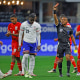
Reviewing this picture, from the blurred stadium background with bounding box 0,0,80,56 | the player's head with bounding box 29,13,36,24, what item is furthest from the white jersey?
the blurred stadium background with bounding box 0,0,80,56

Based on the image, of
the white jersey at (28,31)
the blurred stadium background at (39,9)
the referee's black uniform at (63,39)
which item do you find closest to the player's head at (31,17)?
the white jersey at (28,31)

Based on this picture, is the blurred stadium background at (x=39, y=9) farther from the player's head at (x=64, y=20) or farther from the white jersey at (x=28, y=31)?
the player's head at (x=64, y=20)

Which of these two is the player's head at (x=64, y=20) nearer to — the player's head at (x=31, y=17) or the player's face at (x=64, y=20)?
the player's face at (x=64, y=20)

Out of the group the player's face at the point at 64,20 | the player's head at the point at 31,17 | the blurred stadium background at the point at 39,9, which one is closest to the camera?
the player's head at the point at 31,17

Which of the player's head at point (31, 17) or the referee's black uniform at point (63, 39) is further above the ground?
the player's head at point (31, 17)

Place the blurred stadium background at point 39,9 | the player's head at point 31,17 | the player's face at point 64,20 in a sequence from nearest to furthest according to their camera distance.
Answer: the player's head at point 31,17
the player's face at point 64,20
the blurred stadium background at point 39,9

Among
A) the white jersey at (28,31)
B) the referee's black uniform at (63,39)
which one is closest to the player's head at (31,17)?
the white jersey at (28,31)

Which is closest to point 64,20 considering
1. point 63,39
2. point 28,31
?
point 63,39

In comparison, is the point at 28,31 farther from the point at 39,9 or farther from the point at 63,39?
the point at 39,9

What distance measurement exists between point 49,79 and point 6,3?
20.0 metres

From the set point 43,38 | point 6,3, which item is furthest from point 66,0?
point 43,38

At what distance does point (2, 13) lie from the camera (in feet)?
97.7

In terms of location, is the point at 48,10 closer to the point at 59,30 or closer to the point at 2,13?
the point at 2,13

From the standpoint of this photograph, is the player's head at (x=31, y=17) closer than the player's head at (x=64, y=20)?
Yes
